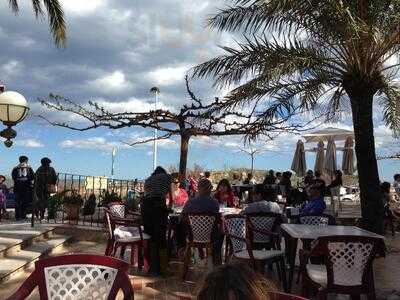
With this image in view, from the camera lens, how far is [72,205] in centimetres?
1289

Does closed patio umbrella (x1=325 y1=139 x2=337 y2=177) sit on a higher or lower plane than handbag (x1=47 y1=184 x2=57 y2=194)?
higher

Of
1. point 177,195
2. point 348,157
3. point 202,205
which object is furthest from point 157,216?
point 348,157

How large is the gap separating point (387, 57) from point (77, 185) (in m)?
8.19

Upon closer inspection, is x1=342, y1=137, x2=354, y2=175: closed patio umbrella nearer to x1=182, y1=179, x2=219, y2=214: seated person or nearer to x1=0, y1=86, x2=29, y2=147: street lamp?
x1=0, y1=86, x2=29, y2=147: street lamp

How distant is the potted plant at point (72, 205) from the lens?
12.8 m

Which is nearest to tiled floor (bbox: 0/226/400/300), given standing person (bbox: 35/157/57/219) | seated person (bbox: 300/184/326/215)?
seated person (bbox: 300/184/326/215)

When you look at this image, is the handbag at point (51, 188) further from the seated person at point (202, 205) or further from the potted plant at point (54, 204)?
the seated person at point (202, 205)

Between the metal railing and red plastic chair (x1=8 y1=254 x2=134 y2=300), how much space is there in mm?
9057

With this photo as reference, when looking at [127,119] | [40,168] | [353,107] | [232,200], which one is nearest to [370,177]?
[353,107]

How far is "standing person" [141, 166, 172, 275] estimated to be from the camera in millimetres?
8195

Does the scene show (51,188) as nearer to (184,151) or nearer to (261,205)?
(184,151)

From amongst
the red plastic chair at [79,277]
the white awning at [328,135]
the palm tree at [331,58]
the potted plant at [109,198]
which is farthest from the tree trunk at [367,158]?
the white awning at [328,135]

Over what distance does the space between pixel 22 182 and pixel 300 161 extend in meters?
10.3

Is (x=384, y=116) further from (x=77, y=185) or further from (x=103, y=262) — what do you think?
(x=103, y=262)
